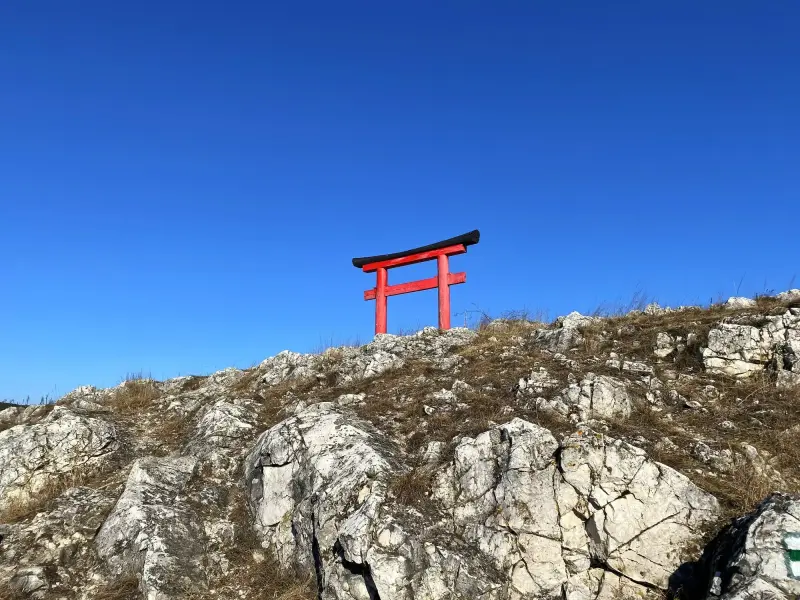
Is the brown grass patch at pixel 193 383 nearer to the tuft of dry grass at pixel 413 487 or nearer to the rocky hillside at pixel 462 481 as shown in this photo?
the rocky hillside at pixel 462 481

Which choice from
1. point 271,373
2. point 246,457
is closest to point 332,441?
point 246,457

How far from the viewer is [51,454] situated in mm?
11320

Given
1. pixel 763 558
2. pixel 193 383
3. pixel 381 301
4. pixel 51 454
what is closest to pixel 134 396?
pixel 193 383

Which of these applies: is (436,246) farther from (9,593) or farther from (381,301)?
(9,593)

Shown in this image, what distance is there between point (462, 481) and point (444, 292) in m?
9.27

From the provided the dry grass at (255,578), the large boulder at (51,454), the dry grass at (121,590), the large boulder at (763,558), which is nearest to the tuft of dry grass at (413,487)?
the dry grass at (255,578)

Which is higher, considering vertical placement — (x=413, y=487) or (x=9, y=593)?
(x=413, y=487)

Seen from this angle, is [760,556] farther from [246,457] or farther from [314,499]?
[246,457]

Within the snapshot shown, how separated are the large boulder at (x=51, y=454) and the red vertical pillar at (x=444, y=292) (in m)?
9.16

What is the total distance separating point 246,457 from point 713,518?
7.80 m

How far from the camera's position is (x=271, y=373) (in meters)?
14.3

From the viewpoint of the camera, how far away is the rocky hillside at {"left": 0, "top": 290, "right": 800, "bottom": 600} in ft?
24.2

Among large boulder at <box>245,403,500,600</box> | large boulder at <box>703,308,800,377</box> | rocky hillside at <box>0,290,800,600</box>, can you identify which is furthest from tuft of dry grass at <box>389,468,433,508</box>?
large boulder at <box>703,308,800,377</box>

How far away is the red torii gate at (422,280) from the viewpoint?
1708 cm
